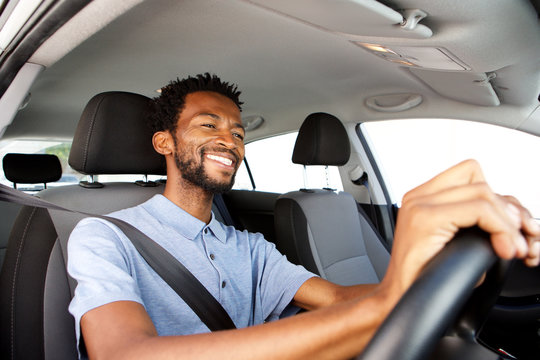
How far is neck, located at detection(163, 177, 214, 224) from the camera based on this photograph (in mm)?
1350

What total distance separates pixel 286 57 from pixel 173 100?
2.50 feet

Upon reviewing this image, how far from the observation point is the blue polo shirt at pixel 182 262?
85 cm

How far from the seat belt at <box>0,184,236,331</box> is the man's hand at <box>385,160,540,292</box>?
28.7 inches

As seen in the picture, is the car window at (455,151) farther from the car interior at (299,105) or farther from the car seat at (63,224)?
the car seat at (63,224)

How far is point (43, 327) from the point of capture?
1.00 meters

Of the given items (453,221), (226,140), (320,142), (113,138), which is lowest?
(453,221)

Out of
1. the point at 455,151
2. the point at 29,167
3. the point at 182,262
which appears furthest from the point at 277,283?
the point at 29,167

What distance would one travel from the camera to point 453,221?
0.43 m

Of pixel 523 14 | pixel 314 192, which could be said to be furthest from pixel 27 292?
pixel 523 14

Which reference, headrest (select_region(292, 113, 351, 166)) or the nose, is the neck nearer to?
the nose

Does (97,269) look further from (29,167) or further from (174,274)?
(29,167)

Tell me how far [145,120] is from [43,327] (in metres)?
0.77

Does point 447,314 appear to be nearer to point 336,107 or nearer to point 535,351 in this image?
→ point 535,351

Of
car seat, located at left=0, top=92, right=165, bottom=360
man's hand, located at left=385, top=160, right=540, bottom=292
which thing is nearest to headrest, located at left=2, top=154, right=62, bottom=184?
car seat, located at left=0, top=92, right=165, bottom=360
